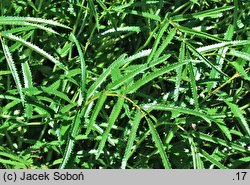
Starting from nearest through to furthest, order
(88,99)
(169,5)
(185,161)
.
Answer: (88,99) → (185,161) → (169,5)

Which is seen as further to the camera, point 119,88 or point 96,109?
point 119,88

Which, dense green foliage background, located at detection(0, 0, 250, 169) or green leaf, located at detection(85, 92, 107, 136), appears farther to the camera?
dense green foliage background, located at detection(0, 0, 250, 169)

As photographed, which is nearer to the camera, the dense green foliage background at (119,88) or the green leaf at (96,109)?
the green leaf at (96,109)

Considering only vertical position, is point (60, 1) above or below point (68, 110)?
above

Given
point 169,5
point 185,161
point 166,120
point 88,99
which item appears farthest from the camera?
point 169,5

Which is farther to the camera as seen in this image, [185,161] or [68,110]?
[185,161]

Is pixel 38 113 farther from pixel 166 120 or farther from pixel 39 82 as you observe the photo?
pixel 166 120
